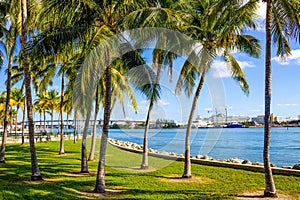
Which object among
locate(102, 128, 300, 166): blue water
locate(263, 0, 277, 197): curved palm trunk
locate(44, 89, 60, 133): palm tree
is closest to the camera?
locate(263, 0, 277, 197): curved palm trunk

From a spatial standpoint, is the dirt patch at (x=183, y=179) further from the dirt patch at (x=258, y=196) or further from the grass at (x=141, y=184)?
the dirt patch at (x=258, y=196)

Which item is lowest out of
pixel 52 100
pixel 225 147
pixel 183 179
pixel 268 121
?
pixel 225 147

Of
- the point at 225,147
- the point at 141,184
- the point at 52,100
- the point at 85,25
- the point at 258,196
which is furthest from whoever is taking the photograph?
the point at 52,100

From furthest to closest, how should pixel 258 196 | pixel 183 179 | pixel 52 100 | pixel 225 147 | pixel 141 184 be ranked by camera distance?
pixel 52 100
pixel 225 147
pixel 183 179
pixel 141 184
pixel 258 196

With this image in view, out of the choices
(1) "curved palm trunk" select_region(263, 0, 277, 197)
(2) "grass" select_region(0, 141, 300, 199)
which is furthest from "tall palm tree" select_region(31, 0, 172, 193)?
(1) "curved palm trunk" select_region(263, 0, 277, 197)

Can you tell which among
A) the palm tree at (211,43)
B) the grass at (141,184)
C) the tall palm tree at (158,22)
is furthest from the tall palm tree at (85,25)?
the palm tree at (211,43)

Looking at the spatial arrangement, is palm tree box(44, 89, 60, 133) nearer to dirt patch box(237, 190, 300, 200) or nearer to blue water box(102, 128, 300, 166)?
blue water box(102, 128, 300, 166)

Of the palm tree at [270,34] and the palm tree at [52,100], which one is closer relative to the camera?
the palm tree at [270,34]

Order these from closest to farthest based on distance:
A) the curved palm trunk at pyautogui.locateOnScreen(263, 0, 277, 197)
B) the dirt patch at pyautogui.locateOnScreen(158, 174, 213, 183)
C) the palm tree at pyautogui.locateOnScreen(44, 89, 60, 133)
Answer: the curved palm trunk at pyautogui.locateOnScreen(263, 0, 277, 197) → the dirt patch at pyautogui.locateOnScreen(158, 174, 213, 183) → the palm tree at pyautogui.locateOnScreen(44, 89, 60, 133)

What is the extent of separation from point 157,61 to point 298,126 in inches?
4992

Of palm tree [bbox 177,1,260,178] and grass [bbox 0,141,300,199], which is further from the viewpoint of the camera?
palm tree [bbox 177,1,260,178]

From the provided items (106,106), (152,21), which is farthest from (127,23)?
(106,106)

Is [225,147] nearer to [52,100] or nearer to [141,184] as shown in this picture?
[52,100]

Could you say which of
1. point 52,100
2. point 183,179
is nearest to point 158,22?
point 183,179
